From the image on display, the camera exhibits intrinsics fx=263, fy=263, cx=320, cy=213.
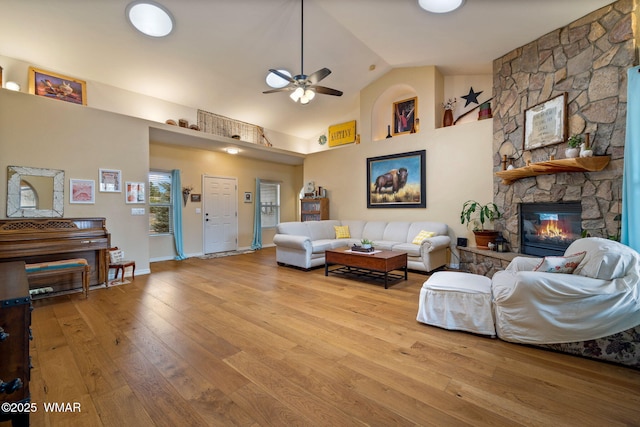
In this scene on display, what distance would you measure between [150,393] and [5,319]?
0.86 metres

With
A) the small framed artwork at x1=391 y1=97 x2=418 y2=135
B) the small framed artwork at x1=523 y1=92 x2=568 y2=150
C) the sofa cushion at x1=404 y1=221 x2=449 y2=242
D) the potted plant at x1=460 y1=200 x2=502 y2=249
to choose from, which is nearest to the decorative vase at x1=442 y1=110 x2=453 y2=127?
the small framed artwork at x1=391 y1=97 x2=418 y2=135

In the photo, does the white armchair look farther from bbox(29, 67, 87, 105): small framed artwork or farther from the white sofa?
bbox(29, 67, 87, 105): small framed artwork

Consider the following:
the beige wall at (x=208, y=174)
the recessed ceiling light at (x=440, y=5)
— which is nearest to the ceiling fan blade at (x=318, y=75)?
the recessed ceiling light at (x=440, y=5)

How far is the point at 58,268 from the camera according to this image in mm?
3336

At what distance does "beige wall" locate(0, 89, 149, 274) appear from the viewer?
11.7 ft

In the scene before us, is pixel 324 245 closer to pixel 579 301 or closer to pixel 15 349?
pixel 579 301

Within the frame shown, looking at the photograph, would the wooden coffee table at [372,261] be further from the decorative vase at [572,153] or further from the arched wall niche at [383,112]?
the arched wall niche at [383,112]

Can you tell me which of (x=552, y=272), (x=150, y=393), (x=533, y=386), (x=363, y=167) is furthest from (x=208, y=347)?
(x=363, y=167)

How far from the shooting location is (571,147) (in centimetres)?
330

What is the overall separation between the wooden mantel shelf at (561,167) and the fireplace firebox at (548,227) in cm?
48

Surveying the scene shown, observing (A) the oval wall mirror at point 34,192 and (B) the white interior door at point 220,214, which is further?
(B) the white interior door at point 220,214

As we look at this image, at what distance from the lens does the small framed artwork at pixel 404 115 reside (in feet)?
19.2

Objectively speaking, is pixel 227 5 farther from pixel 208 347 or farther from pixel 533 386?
pixel 533 386

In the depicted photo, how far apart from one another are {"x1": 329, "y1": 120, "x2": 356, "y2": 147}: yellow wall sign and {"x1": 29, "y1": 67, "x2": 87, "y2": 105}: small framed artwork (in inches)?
211
